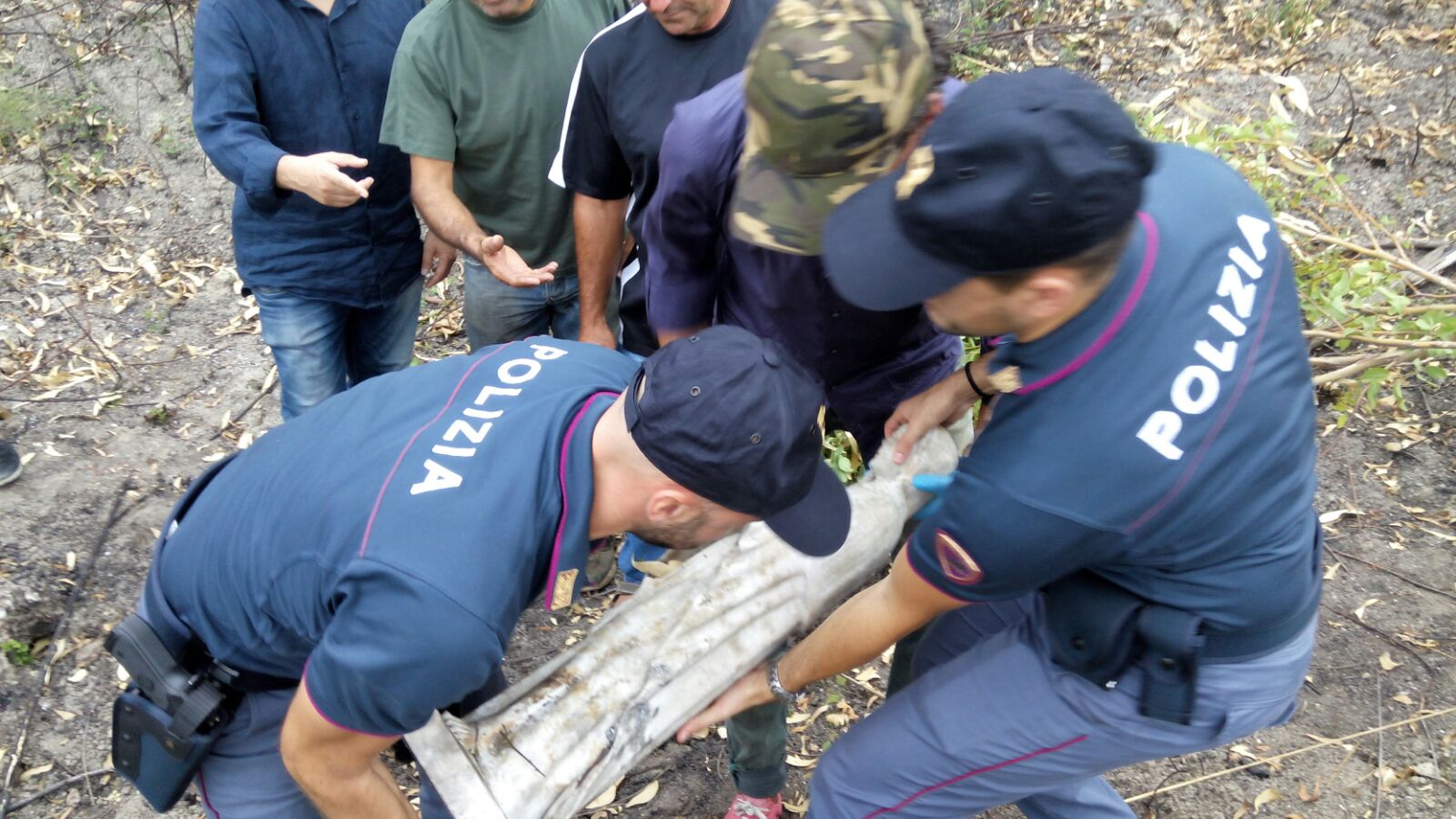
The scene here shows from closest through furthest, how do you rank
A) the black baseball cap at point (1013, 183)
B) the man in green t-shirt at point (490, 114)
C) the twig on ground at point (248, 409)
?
the black baseball cap at point (1013, 183) < the man in green t-shirt at point (490, 114) < the twig on ground at point (248, 409)

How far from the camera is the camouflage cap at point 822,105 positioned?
6.60 ft

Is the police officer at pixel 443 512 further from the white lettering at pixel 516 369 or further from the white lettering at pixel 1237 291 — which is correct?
the white lettering at pixel 1237 291

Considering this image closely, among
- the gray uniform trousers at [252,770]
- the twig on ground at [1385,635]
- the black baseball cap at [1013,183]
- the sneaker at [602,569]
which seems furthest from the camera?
the sneaker at [602,569]

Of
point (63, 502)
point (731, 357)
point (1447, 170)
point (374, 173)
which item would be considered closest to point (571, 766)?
point (731, 357)

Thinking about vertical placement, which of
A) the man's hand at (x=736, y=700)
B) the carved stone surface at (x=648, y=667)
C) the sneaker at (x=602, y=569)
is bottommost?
the sneaker at (x=602, y=569)

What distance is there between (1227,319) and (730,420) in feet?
2.90

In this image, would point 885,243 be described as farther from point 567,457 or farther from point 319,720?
point 319,720

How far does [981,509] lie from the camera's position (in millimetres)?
1742

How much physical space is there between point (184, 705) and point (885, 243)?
5.40 ft

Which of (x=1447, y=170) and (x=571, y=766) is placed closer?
(x=571, y=766)

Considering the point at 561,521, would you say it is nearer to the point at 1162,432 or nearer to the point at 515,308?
the point at 1162,432

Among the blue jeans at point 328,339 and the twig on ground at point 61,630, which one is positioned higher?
the blue jeans at point 328,339

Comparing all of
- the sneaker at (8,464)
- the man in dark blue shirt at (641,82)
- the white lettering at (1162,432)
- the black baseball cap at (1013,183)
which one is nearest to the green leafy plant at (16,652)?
the sneaker at (8,464)

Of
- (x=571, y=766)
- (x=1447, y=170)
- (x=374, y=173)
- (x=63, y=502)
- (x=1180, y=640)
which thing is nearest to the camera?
(x=1180, y=640)
